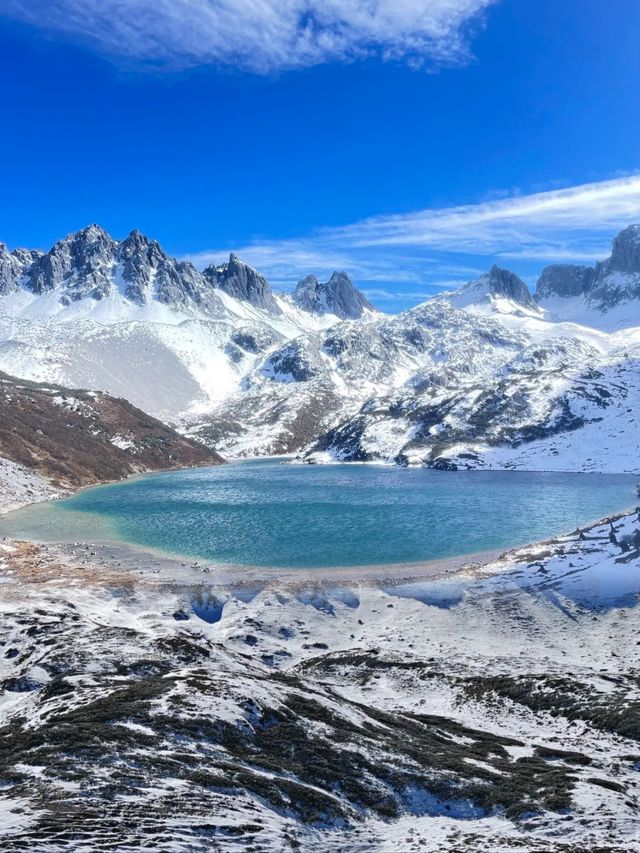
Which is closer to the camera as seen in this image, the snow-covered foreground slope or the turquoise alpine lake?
the snow-covered foreground slope

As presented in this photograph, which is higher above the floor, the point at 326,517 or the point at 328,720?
the point at 326,517

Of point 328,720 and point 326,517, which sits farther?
point 326,517

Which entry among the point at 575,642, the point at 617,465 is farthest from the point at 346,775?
the point at 617,465

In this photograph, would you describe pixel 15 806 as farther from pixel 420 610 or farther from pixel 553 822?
pixel 420 610
